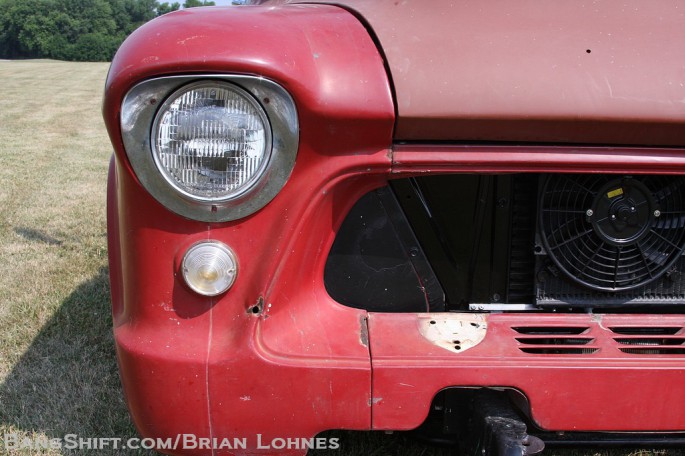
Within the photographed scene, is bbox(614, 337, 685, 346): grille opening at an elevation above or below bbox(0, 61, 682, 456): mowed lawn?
above

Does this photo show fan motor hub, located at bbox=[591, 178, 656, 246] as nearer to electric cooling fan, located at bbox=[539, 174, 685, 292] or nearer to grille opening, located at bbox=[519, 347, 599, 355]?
electric cooling fan, located at bbox=[539, 174, 685, 292]

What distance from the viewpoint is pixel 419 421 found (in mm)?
1505

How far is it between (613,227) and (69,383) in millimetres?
2189

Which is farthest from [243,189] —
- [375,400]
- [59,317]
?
[59,317]

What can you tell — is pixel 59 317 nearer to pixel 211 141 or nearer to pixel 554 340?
pixel 211 141

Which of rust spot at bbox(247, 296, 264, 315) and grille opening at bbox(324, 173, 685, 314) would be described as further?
grille opening at bbox(324, 173, 685, 314)

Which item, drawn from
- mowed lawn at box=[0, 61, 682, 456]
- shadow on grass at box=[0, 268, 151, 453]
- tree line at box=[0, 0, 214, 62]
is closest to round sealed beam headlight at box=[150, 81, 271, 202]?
mowed lawn at box=[0, 61, 682, 456]

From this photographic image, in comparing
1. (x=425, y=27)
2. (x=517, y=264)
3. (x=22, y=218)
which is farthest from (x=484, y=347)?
(x=22, y=218)

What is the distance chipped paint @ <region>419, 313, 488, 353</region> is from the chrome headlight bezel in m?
0.52

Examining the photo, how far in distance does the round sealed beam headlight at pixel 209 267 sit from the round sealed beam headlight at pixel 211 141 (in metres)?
0.12

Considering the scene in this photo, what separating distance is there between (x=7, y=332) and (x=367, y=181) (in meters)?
2.35

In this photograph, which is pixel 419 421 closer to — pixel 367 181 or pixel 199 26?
pixel 367 181

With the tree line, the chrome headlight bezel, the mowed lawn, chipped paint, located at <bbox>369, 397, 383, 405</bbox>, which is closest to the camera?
the chrome headlight bezel

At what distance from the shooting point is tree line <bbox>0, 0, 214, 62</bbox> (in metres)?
47.4
